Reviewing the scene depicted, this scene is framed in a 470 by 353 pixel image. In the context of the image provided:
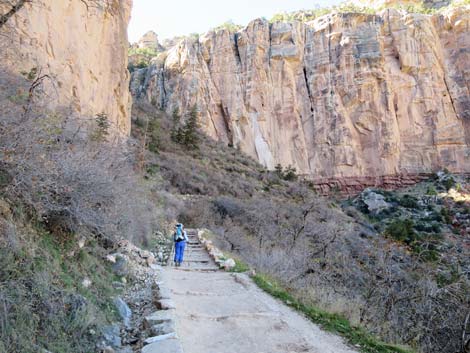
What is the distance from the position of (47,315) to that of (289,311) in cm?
336

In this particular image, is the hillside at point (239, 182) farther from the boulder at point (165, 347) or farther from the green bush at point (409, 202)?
the green bush at point (409, 202)

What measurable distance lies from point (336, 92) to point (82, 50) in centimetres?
3461

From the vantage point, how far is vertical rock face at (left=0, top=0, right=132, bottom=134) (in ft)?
48.5

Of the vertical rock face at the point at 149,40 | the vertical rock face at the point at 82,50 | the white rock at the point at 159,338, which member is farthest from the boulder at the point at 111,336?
the vertical rock face at the point at 149,40

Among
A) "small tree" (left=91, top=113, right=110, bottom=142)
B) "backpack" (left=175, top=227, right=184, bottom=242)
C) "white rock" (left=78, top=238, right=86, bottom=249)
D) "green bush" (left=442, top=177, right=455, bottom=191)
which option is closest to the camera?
"white rock" (left=78, top=238, right=86, bottom=249)

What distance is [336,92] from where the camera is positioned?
4572 centimetres

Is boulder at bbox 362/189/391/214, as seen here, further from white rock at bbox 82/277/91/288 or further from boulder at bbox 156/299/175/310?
white rock at bbox 82/277/91/288

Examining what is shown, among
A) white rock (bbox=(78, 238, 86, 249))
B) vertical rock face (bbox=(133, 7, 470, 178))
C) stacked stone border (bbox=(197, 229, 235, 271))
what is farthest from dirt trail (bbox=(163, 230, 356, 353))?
vertical rock face (bbox=(133, 7, 470, 178))

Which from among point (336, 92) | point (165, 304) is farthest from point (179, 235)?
point (336, 92)

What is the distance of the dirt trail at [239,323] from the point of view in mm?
3717

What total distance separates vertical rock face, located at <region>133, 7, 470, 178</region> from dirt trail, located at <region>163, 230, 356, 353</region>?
38.0 metres

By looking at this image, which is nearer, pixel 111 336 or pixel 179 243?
pixel 111 336

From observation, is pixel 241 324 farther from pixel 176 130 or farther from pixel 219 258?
pixel 176 130

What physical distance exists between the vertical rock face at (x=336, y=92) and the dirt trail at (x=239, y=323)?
125 ft
